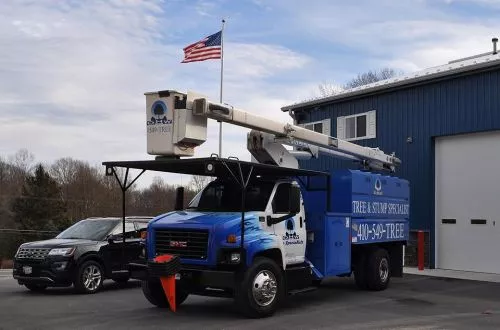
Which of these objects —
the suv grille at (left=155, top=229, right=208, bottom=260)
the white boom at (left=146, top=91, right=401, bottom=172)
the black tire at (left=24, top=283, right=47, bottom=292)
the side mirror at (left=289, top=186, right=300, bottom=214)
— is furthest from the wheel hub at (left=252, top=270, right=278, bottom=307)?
the black tire at (left=24, top=283, right=47, bottom=292)

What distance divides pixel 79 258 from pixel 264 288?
4692 mm

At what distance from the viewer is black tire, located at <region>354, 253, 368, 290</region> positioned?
41.8 ft

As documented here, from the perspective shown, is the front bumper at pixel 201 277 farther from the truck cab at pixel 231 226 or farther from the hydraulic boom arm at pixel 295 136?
the hydraulic boom arm at pixel 295 136

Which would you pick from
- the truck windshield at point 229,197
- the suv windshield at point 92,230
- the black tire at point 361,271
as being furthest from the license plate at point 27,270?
the black tire at point 361,271

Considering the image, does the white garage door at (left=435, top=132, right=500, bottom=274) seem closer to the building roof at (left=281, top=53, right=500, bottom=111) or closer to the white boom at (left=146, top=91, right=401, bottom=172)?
the building roof at (left=281, top=53, right=500, bottom=111)

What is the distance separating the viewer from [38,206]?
4944 cm

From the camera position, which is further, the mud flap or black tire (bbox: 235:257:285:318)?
black tire (bbox: 235:257:285:318)

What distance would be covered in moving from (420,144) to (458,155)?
132 cm

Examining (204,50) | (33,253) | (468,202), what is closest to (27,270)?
(33,253)

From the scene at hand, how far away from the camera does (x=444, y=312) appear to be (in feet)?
33.8

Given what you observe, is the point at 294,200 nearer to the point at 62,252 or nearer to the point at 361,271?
the point at 361,271

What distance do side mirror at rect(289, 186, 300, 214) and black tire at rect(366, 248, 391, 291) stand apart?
311 centimetres

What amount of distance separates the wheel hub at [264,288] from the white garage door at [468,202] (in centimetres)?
906

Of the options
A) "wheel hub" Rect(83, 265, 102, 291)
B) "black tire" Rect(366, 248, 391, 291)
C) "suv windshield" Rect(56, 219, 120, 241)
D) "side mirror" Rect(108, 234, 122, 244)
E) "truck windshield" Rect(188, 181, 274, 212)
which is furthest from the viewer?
"suv windshield" Rect(56, 219, 120, 241)
